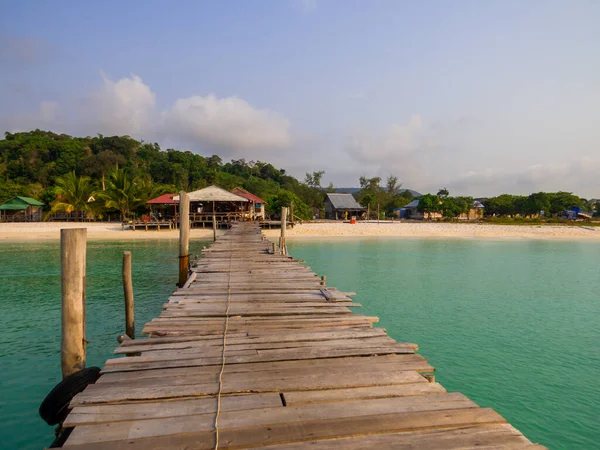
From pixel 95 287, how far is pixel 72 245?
10.6 metres

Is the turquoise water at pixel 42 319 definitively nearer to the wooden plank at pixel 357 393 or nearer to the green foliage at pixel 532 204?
the wooden plank at pixel 357 393

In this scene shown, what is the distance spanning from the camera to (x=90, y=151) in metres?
61.2

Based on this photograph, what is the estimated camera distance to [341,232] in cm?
3903

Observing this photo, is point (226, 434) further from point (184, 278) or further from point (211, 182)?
point (211, 182)

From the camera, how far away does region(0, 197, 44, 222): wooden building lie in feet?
138

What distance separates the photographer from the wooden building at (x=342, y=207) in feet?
184

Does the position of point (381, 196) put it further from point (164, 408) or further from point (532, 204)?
point (164, 408)

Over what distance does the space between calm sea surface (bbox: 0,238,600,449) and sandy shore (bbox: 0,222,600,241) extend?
12.0 metres


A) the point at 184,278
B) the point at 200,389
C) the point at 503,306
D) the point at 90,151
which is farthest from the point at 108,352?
the point at 90,151

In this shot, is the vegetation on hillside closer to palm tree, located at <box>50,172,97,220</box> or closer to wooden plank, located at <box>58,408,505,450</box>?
palm tree, located at <box>50,172,97,220</box>

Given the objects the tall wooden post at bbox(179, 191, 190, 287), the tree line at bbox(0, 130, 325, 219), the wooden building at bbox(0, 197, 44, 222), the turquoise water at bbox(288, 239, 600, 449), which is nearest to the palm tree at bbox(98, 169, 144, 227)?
the tree line at bbox(0, 130, 325, 219)

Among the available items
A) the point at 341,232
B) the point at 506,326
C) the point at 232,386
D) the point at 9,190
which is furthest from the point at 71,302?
the point at 9,190

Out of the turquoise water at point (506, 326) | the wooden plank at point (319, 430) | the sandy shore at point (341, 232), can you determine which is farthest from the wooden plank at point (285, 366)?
the sandy shore at point (341, 232)

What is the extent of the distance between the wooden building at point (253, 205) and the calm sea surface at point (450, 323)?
18261 mm
